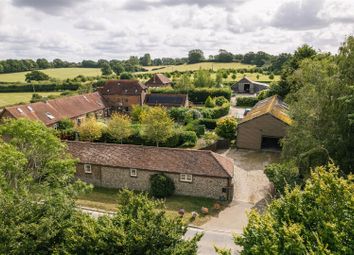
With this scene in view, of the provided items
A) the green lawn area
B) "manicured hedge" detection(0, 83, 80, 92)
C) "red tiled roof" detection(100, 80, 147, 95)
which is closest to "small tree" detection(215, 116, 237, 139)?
the green lawn area

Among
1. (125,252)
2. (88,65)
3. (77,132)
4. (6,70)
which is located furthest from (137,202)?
(88,65)

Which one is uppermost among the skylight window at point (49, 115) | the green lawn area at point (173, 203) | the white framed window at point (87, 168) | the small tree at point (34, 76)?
the small tree at point (34, 76)

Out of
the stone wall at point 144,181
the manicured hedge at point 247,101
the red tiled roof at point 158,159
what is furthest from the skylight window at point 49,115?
the manicured hedge at point 247,101

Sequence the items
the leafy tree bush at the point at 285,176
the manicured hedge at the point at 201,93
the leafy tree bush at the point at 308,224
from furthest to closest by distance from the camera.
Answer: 1. the manicured hedge at the point at 201,93
2. the leafy tree bush at the point at 285,176
3. the leafy tree bush at the point at 308,224

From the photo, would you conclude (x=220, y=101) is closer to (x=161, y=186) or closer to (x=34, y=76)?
(x=161, y=186)

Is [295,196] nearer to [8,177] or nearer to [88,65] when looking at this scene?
[8,177]

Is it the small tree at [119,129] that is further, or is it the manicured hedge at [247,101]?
the manicured hedge at [247,101]

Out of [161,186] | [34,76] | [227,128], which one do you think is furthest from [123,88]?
[34,76]

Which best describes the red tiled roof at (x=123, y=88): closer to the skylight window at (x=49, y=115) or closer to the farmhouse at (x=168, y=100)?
the farmhouse at (x=168, y=100)
